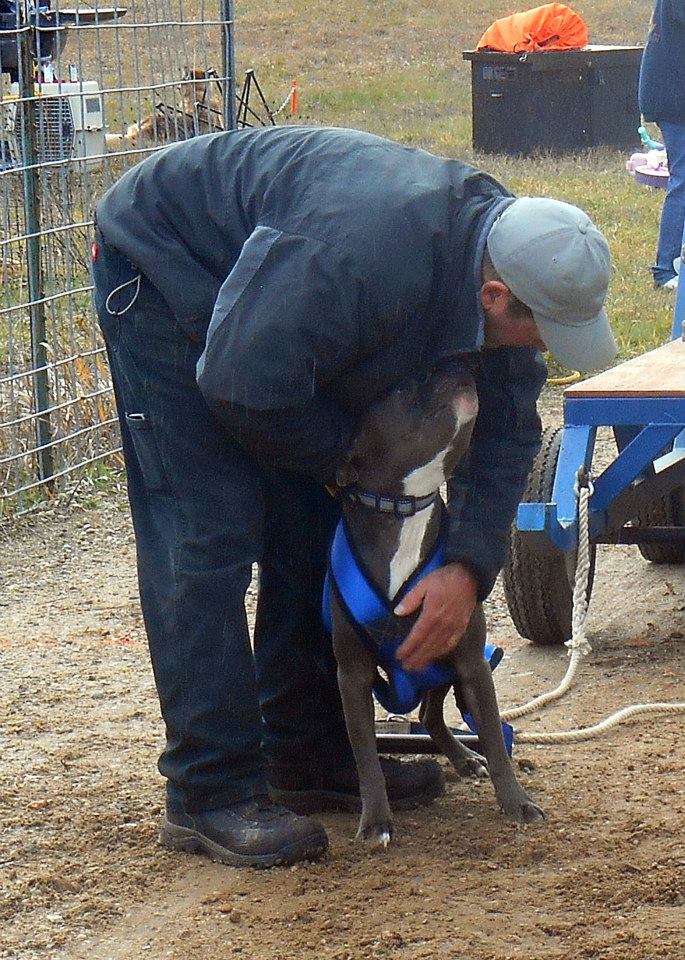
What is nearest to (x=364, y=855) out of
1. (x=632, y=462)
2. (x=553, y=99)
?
(x=632, y=462)

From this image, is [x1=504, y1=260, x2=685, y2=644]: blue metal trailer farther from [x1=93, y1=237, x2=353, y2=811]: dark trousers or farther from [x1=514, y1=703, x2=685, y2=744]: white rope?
[x1=93, y1=237, x2=353, y2=811]: dark trousers

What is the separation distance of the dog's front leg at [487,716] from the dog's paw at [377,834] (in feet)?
0.88

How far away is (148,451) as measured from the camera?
300 centimetres

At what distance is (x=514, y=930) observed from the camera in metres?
2.80

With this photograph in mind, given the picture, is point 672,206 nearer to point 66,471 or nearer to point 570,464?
point 66,471

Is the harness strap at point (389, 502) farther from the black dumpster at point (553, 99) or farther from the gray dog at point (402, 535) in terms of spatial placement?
the black dumpster at point (553, 99)

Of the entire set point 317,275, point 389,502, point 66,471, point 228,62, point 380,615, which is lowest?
point 66,471

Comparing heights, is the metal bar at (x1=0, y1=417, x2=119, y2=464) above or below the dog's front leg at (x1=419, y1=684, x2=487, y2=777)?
below

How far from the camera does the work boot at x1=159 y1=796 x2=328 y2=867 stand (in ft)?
10.1

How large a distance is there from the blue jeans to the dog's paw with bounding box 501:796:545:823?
6.75 m

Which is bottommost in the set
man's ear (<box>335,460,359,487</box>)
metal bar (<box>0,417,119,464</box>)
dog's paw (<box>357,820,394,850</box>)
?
metal bar (<box>0,417,119,464</box>)

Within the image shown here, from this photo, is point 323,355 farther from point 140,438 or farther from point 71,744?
point 71,744

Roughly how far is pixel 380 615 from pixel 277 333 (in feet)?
2.43

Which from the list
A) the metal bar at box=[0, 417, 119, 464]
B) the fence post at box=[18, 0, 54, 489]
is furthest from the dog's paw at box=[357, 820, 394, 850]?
the fence post at box=[18, 0, 54, 489]
